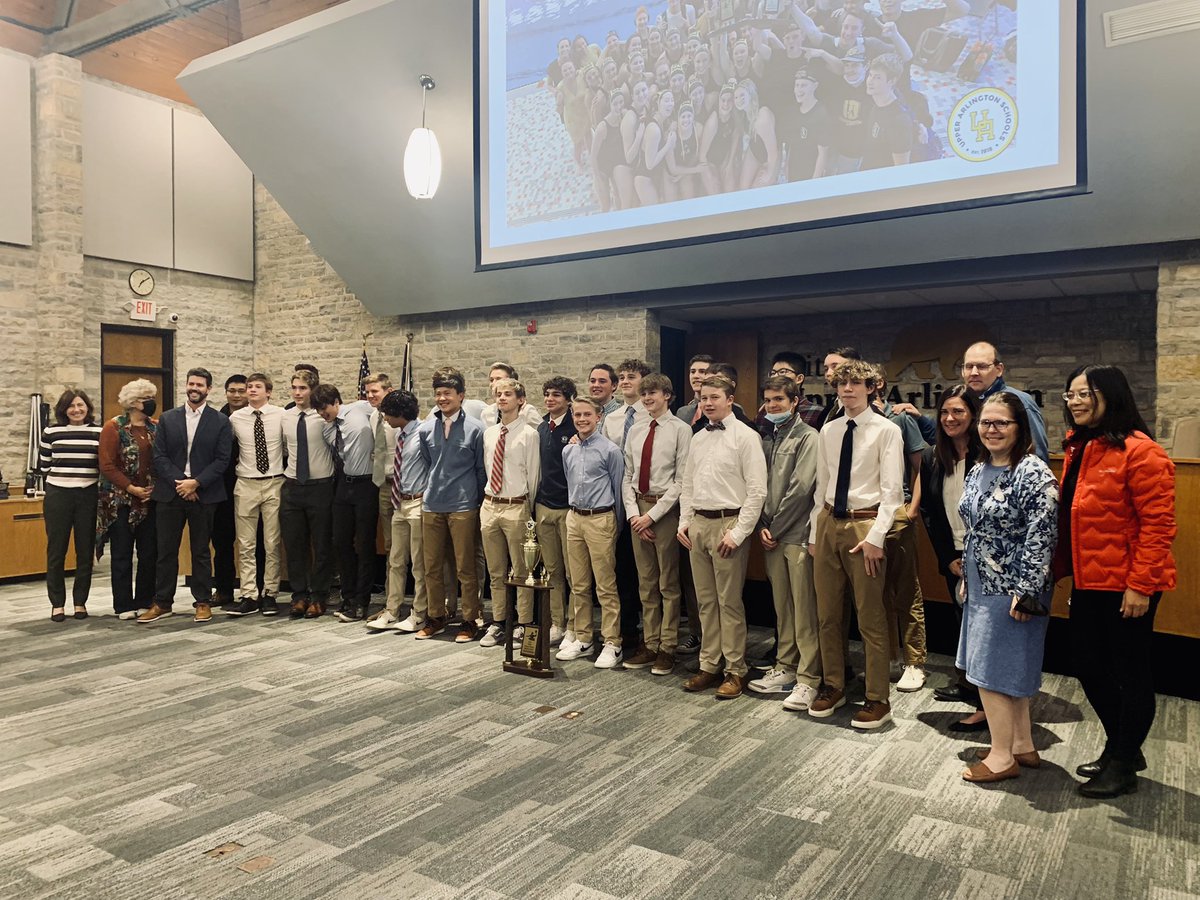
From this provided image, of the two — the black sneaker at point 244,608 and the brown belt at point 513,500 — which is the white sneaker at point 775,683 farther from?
the black sneaker at point 244,608

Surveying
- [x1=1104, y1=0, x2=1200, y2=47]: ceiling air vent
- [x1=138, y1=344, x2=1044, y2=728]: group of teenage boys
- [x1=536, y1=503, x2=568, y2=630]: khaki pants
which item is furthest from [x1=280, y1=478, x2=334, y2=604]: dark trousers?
[x1=1104, y1=0, x2=1200, y2=47]: ceiling air vent

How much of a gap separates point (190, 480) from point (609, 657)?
3.23 m

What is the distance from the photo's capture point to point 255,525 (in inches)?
241

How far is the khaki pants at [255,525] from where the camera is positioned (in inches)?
238

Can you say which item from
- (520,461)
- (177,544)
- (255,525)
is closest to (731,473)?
(520,461)

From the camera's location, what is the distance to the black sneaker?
6.02 m

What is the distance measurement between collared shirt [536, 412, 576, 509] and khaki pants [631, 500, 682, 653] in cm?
53

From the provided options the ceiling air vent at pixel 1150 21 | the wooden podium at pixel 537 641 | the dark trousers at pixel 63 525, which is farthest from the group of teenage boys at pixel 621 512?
the ceiling air vent at pixel 1150 21

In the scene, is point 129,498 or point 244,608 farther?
point 244,608

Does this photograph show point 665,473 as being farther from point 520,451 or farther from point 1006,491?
point 1006,491

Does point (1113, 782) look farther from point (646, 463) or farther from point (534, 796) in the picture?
point (646, 463)

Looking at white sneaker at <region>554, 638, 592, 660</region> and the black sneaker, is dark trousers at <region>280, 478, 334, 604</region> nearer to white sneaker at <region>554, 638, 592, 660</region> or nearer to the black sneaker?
the black sneaker

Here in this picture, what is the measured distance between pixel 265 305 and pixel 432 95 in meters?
4.91

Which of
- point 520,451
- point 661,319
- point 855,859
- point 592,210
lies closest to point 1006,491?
Result: point 855,859
